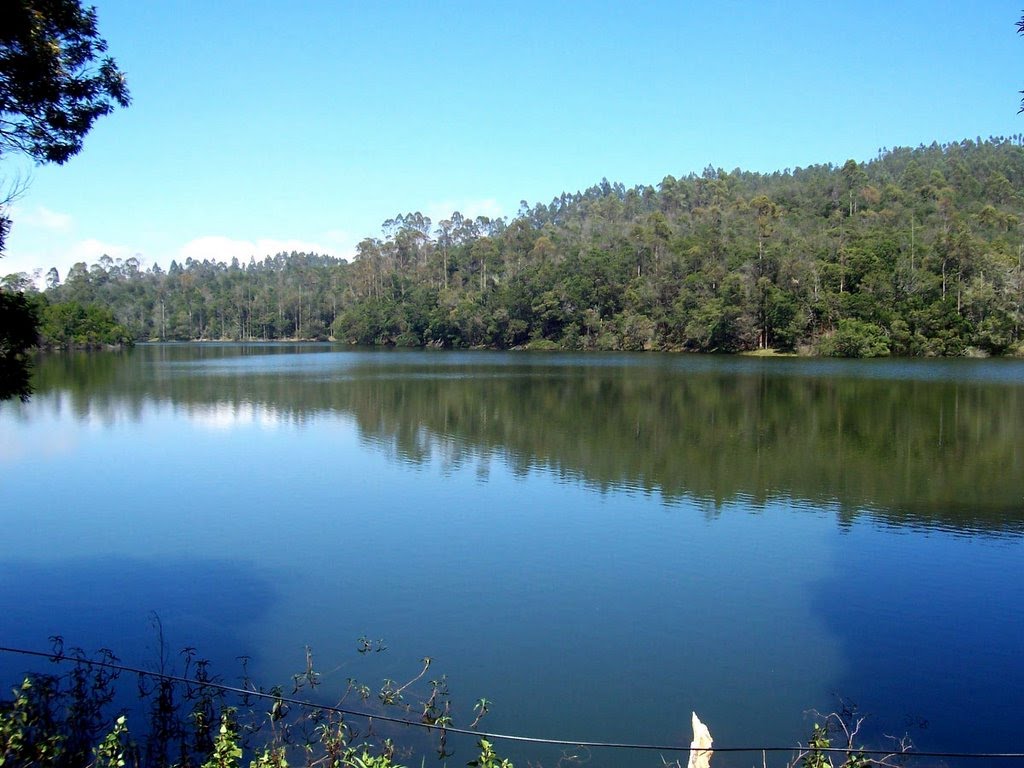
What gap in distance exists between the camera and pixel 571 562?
37.2ft

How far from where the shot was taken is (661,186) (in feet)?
427

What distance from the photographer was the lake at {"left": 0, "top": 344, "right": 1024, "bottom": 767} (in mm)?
7613

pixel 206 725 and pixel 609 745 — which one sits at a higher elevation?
pixel 609 745

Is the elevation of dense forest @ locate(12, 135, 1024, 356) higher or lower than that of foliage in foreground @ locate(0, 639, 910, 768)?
higher

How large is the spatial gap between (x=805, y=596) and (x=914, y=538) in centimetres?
344

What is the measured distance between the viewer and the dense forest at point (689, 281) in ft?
194

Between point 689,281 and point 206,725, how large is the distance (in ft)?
219

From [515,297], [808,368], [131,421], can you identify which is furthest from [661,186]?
[131,421]

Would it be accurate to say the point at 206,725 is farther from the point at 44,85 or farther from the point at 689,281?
the point at 689,281

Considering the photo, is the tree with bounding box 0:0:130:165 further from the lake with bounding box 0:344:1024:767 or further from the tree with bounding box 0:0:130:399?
the lake with bounding box 0:344:1024:767

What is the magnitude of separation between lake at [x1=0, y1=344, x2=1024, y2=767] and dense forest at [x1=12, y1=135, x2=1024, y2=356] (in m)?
22.8

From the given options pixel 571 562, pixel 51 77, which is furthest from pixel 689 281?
pixel 51 77

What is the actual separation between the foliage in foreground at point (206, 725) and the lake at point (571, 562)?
287 millimetres

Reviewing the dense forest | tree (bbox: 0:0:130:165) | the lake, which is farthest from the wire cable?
the dense forest
